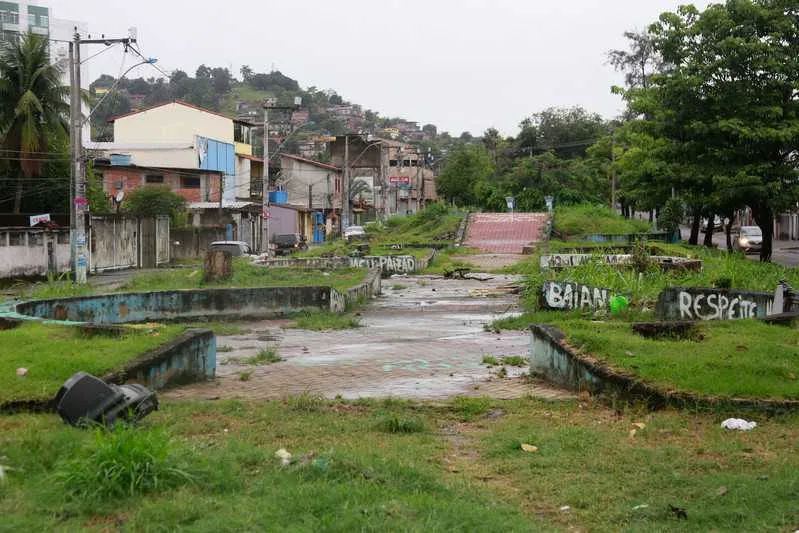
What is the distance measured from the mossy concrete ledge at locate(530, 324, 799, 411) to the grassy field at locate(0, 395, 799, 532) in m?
0.24

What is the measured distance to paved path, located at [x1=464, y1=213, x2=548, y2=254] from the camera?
52781 millimetres

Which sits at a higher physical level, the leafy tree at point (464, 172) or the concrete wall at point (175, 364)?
the leafy tree at point (464, 172)

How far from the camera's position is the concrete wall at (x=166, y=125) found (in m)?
68.2

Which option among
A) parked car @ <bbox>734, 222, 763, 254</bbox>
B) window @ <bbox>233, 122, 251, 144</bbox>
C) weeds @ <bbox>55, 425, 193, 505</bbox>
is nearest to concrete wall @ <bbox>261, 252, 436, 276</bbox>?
parked car @ <bbox>734, 222, 763, 254</bbox>

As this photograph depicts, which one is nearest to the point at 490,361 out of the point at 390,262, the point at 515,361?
the point at 515,361

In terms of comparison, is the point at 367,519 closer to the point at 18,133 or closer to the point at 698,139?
the point at 698,139

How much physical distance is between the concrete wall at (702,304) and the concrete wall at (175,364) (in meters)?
8.09

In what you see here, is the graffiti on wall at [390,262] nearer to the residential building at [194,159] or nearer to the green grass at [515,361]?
the residential building at [194,159]

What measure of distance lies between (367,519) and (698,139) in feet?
85.4

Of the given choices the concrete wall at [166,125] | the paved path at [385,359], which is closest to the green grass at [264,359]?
the paved path at [385,359]

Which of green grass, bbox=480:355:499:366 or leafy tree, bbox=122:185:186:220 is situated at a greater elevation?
leafy tree, bbox=122:185:186:220

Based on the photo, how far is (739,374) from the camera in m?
8.89

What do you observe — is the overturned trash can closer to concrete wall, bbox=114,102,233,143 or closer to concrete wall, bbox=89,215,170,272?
concrete wall, bbox=89,215,170,272

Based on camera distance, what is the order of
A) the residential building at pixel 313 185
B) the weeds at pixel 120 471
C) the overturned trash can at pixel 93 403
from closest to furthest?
the weeds at pixel 120 471 < the overturned trash can at pixel 93 403 < the residential building at pixel 313 185
